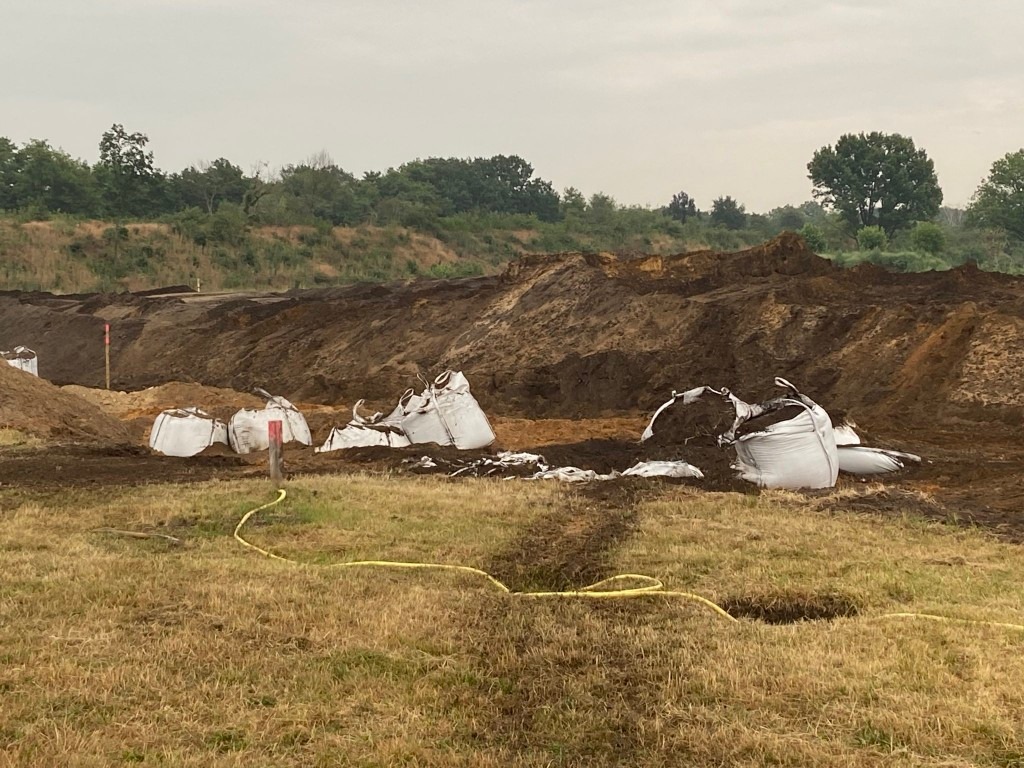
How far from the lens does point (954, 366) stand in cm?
1808

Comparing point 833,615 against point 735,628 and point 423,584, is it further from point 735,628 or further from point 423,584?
point 423,584

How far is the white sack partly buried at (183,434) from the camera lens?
14.4 meters

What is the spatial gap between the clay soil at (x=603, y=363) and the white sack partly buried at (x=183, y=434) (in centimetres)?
42

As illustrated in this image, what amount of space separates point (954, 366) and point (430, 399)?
30.8 ft

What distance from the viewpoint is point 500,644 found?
5879 millimetres

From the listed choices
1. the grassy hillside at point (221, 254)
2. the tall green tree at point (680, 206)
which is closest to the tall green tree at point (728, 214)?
the tall green tree at point (680, 206)

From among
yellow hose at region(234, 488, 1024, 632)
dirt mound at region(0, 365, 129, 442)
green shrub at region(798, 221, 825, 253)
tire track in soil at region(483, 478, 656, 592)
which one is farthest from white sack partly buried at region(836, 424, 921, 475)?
green shrub at region(798, 221, 825, 253)

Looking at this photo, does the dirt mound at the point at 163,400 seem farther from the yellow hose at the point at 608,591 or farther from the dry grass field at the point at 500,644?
the yellow hose at the point at 608,591

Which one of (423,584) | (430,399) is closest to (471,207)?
(430,399)

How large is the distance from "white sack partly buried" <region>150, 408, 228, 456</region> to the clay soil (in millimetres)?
417

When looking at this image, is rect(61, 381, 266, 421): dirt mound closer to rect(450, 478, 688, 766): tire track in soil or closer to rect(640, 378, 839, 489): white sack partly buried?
rect(640, 378, 839, 489): white sack partly buried

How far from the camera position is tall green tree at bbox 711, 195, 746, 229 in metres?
89.6

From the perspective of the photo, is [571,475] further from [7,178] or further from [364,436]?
[7,178]

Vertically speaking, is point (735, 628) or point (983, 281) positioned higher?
point (983, 281)
